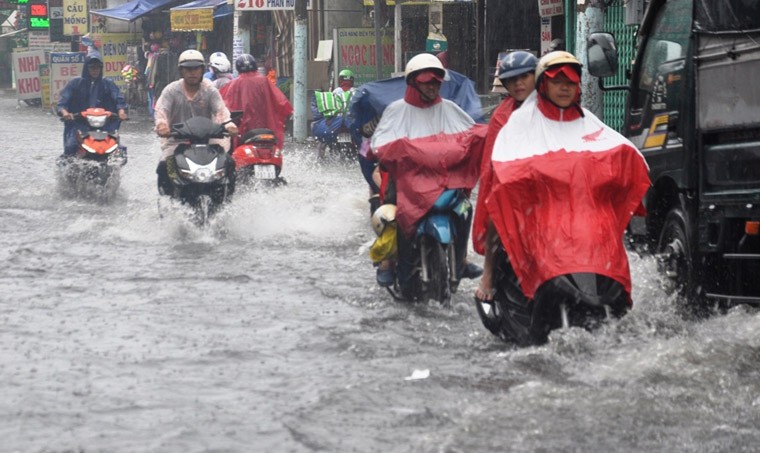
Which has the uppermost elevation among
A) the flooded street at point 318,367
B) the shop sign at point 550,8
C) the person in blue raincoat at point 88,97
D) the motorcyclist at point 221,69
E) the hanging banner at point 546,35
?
the shop sign at point 550,8

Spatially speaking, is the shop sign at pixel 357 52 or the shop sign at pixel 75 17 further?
the shop sign at pixel 75 17

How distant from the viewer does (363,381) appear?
677 centimetres

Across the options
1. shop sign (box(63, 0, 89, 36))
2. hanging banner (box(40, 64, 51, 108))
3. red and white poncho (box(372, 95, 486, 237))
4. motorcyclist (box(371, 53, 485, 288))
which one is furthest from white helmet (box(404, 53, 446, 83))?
shop sign (box(63, 0, 89, 36))

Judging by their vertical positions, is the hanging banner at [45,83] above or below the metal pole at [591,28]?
below

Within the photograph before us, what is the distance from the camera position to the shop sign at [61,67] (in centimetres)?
3869

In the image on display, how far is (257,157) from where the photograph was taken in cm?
1488

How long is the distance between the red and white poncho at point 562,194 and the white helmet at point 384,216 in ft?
6.67

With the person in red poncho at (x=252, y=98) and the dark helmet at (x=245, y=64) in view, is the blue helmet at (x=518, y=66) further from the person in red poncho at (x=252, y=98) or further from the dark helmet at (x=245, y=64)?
the dark helmet at (x=245, y=64)

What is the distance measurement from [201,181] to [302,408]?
6.75 m

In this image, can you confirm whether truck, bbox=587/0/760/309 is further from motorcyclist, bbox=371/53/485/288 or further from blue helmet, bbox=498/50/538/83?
motorcyclist, bbox=371/53/485/288

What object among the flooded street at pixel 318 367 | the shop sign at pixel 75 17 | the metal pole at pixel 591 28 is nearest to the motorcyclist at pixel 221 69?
the metal pole at pixel 591 28

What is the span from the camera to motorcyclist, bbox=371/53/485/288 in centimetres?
899

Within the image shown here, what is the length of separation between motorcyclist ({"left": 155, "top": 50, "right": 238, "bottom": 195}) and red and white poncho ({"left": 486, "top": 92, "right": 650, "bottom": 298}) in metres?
6.36

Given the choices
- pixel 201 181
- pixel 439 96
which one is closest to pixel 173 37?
pixel 201 181
